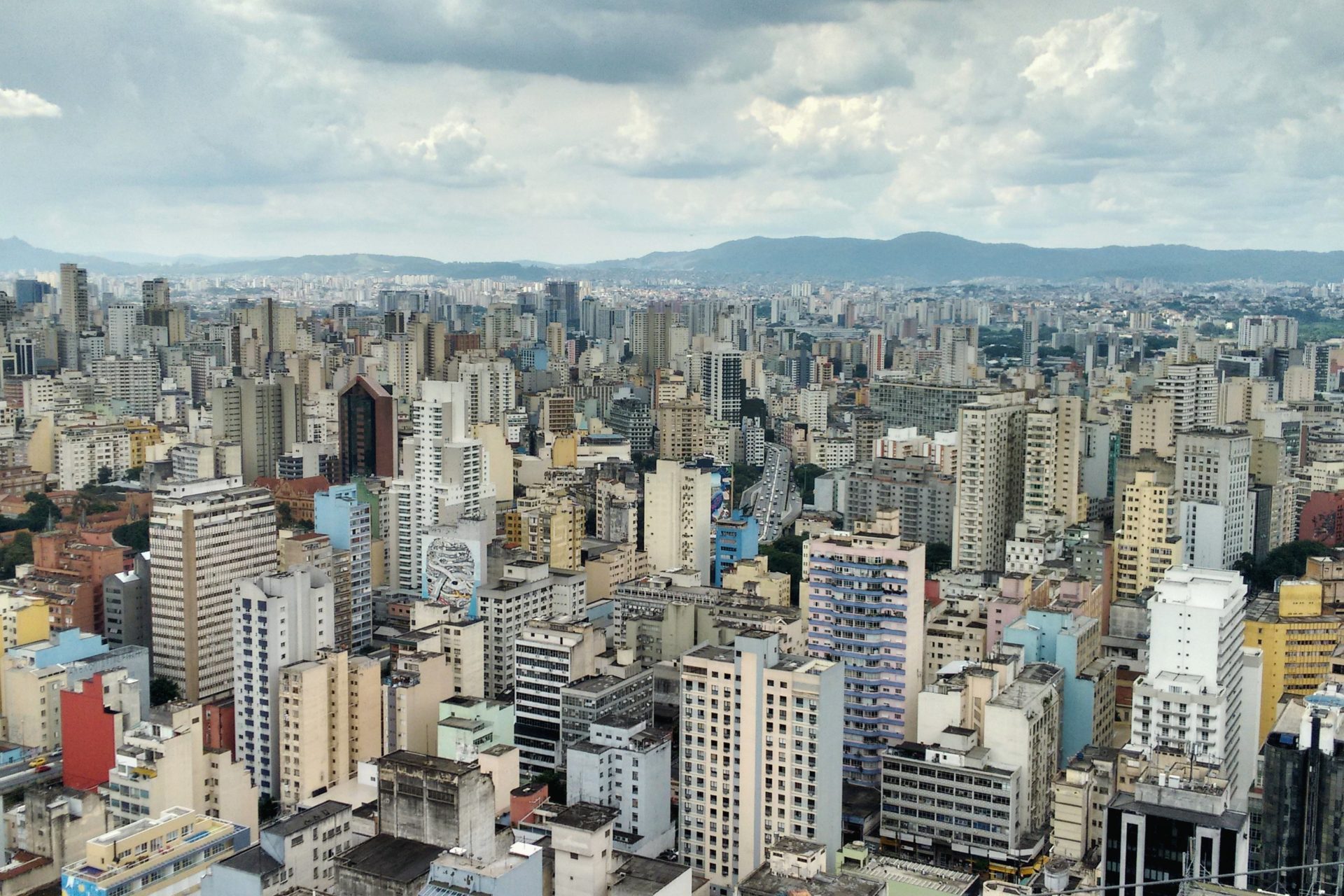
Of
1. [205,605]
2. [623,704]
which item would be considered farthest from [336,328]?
[623,704]

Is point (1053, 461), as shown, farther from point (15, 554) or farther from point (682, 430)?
point (15, 554)

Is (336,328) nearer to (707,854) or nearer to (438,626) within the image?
(438,626)

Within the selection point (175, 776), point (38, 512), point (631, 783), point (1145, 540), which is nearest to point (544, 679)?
point (631, 783)

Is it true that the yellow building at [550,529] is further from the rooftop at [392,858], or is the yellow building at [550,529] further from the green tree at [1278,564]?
the green tree at [1278,564]

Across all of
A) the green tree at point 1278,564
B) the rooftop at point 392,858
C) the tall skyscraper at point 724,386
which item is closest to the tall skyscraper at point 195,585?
the rooftop at point 392,858

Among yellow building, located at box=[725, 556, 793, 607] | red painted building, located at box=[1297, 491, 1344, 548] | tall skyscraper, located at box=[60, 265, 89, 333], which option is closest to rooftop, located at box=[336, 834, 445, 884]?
yellow building, located at box=[725, 556, 793, 607]
